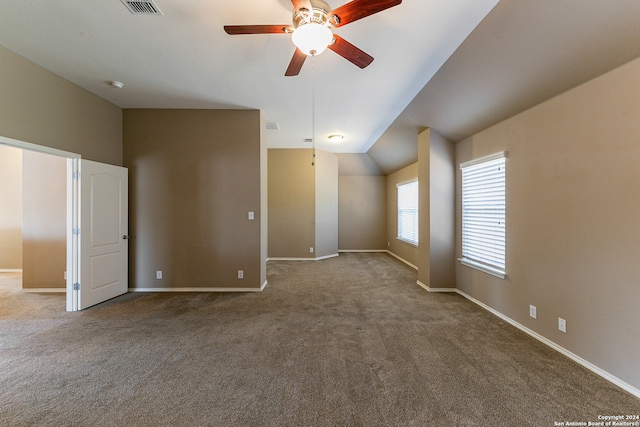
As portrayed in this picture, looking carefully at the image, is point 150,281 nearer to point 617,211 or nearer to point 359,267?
point 359,267

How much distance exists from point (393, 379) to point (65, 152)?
14.6ft

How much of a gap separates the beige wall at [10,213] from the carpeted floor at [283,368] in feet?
7.99

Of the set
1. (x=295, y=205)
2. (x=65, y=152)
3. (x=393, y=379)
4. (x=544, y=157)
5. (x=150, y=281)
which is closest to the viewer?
(x=393, y=379)

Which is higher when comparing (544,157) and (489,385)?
(544,157)

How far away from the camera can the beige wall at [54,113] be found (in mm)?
2566

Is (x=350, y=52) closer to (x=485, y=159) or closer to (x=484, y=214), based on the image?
(x=485, y=159)

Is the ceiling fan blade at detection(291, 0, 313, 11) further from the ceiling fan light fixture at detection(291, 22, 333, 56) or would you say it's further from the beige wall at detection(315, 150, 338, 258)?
the beige wall at detection(315, 150, 338, 258)

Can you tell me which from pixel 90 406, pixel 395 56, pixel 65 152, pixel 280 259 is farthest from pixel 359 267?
pixel 65 152

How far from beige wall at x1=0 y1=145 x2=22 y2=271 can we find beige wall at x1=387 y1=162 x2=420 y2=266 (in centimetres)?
842

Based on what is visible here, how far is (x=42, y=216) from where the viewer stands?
12.9ft

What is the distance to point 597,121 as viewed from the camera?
203 centimetres

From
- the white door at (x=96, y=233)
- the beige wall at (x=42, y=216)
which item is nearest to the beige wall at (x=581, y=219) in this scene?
the white door at (x=96, y=233)

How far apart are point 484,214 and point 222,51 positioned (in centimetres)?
371

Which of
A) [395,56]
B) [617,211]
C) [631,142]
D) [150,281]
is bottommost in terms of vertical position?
[150,281]
